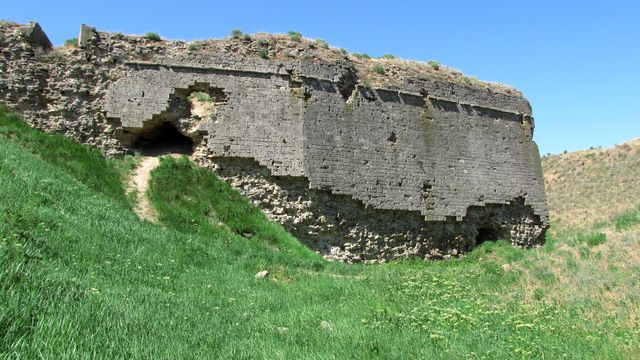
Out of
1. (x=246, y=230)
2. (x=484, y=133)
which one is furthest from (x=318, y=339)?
(x=484, y=133)

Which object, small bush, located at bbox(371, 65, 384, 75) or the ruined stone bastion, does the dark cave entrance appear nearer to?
the ruined stone bastion

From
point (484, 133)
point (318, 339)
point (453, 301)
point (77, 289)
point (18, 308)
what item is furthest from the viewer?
point (484, 133)

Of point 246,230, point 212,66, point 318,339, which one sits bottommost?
point 318,339

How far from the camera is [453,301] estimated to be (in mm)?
7441

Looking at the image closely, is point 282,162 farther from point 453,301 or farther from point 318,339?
point 318,339

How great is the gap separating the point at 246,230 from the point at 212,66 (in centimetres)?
484

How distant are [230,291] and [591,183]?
119 ft

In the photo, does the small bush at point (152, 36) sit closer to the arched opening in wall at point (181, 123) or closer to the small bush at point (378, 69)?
the arched opening in wall at point (181, 123)

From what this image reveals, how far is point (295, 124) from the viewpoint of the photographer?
14.5m

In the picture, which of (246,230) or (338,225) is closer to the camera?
(246,230)

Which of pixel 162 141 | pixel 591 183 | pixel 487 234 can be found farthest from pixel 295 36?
pixel 591 183

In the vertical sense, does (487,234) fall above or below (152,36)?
below

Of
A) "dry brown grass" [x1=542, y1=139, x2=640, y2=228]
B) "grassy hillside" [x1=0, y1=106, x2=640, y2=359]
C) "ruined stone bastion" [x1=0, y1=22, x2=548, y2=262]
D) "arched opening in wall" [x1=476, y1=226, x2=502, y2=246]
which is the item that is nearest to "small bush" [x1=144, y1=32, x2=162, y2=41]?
"ruined stone bastion" [x1=0, y1=22, x2=548, y2=262]

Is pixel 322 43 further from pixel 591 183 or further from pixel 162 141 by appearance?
pixel 591 183
